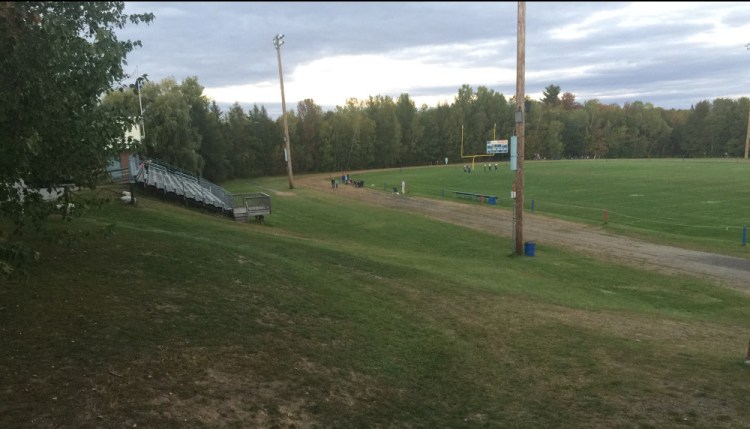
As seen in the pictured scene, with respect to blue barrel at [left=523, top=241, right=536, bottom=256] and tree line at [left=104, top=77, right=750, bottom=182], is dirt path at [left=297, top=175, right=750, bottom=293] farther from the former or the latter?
tree line at [left=104, top=77, right=750, bottom=182]

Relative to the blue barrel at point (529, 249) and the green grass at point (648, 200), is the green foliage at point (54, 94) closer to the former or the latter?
the blue barrel at point (529, 249)

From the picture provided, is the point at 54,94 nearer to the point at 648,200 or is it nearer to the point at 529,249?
the point at 529,249

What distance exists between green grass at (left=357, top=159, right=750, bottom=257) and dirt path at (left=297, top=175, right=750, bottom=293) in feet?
6.09

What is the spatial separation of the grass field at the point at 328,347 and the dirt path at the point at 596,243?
14.4 feet

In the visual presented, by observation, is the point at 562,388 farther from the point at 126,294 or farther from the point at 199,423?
the point at 126,294

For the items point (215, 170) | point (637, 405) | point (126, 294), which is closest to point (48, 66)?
point (126, 294)

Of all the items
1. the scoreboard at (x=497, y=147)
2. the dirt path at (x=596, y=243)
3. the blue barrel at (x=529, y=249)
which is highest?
the scoreboard at (x=497, y=147)

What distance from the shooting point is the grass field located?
589 cm

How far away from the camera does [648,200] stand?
135ft

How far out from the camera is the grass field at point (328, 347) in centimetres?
589

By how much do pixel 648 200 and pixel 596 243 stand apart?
66.7ft

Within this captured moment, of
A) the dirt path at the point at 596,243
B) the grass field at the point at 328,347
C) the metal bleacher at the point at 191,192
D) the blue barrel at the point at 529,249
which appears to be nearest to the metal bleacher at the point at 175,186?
the metal bleacher at the point at 191,192

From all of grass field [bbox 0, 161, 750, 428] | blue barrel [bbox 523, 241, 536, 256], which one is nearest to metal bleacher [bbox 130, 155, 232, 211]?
grass field [bbox 0, 161, 750, 428]

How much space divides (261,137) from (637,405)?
305 ft
